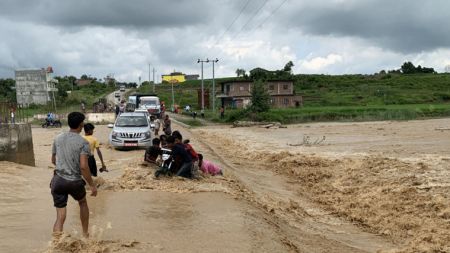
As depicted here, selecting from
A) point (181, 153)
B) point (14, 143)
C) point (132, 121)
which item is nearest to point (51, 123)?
point (132, 121)

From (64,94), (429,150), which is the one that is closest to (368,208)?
(429,150)

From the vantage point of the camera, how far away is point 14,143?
15.7 m

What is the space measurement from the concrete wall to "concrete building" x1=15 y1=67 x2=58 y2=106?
76.6 metres

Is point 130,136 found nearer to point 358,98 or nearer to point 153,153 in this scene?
point 153,153

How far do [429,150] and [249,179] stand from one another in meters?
10.2

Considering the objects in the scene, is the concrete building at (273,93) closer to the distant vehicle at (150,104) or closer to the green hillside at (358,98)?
the green hillside at (358,98)

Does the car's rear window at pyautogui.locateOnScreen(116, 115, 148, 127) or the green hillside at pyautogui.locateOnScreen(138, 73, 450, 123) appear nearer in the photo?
the car's rear window at pyautogui.locateOnScreen(116, 115, 148, 127)

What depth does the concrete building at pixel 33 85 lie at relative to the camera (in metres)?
89.0

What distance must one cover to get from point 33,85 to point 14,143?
3117 inches

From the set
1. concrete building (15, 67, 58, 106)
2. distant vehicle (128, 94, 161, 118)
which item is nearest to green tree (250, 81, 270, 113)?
distant vehicle (128, 94, 161, 118)

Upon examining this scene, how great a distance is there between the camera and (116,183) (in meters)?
13.2

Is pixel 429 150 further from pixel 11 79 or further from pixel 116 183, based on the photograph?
pixel 11 79

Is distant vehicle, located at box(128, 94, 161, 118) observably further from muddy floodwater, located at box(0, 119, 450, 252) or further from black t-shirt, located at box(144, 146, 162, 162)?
black t-shirt, located at box(144, 146, 162, 162)

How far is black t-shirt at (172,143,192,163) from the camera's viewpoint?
12.5 metres
